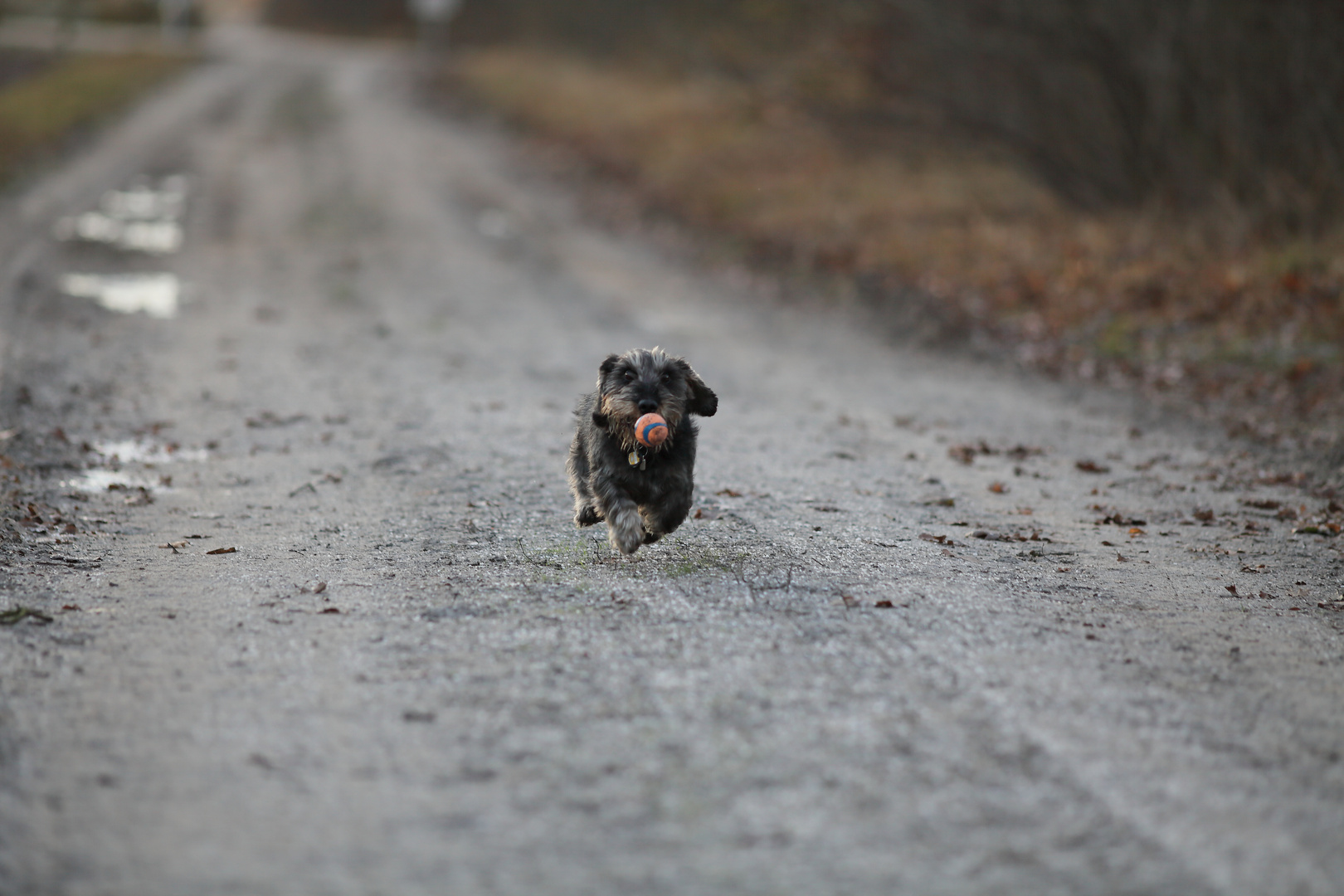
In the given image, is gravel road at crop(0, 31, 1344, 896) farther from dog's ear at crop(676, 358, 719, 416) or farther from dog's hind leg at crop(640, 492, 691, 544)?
dog's ear at crop(676, 358, 719, 416)

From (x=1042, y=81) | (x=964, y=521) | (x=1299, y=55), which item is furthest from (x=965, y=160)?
(x=964, y=521)

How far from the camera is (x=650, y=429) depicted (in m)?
6.00

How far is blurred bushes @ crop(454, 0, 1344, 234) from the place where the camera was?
14.8 metres

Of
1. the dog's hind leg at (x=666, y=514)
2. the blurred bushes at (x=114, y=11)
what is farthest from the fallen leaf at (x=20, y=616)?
the blurred bushes at (x=114, y=11)

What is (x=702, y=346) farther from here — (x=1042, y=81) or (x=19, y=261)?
(x=19, y=261)

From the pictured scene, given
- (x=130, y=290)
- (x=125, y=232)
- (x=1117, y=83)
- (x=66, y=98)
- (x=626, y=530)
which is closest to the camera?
(x=626, y=530)

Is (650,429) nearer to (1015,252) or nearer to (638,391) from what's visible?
(638,391)

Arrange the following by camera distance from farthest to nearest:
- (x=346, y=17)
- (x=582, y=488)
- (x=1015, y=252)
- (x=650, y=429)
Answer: (x=346, y=17), (x=1015, y=252), (x=582, y=488), (x=650, y=429)

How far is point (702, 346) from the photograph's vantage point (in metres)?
13.9

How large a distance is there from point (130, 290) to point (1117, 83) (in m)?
13.4

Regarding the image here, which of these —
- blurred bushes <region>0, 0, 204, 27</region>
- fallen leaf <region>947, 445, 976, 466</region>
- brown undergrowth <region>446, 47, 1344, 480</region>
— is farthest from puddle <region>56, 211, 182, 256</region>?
blurred bushes <region>0, 0, 204, 27</region>

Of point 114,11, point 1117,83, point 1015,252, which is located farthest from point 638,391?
point 114,11

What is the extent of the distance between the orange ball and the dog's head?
9 cm

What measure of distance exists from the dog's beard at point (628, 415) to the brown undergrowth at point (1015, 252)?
5.75m
